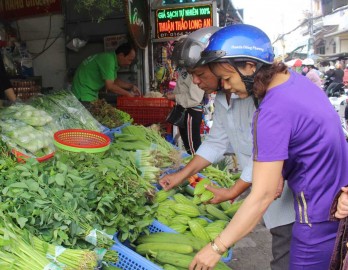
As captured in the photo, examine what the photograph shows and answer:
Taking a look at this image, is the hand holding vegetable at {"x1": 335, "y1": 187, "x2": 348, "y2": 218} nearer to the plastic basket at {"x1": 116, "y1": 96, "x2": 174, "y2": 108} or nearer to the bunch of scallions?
the bunch of scallions

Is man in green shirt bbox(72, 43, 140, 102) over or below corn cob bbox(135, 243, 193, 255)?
over

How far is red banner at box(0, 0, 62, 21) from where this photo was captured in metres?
7.00

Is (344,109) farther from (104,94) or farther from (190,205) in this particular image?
(190,205)

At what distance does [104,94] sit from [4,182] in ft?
17.9

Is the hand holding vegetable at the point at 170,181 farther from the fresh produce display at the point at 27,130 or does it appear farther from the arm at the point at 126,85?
the arm at the point at 126,85

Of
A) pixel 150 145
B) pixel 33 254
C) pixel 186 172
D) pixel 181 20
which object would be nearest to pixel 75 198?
pixel 33 254

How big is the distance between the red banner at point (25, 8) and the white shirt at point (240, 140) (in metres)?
5.40

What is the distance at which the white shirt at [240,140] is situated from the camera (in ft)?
7.30

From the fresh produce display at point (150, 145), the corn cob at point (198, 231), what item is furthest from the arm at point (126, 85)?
the corn cob at point (198, 231)

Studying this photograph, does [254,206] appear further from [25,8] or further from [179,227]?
[25,8]

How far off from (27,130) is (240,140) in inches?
59.6

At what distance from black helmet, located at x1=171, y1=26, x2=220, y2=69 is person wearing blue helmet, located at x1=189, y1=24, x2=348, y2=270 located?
0.70 meters

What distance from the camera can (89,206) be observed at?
2.05 meters

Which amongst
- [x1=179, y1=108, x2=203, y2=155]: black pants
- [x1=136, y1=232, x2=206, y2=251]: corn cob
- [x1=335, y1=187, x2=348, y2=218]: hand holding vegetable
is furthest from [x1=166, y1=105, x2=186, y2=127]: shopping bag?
[x1=335, y1=187, x2=348, y2=218]: hand holding vegetable
